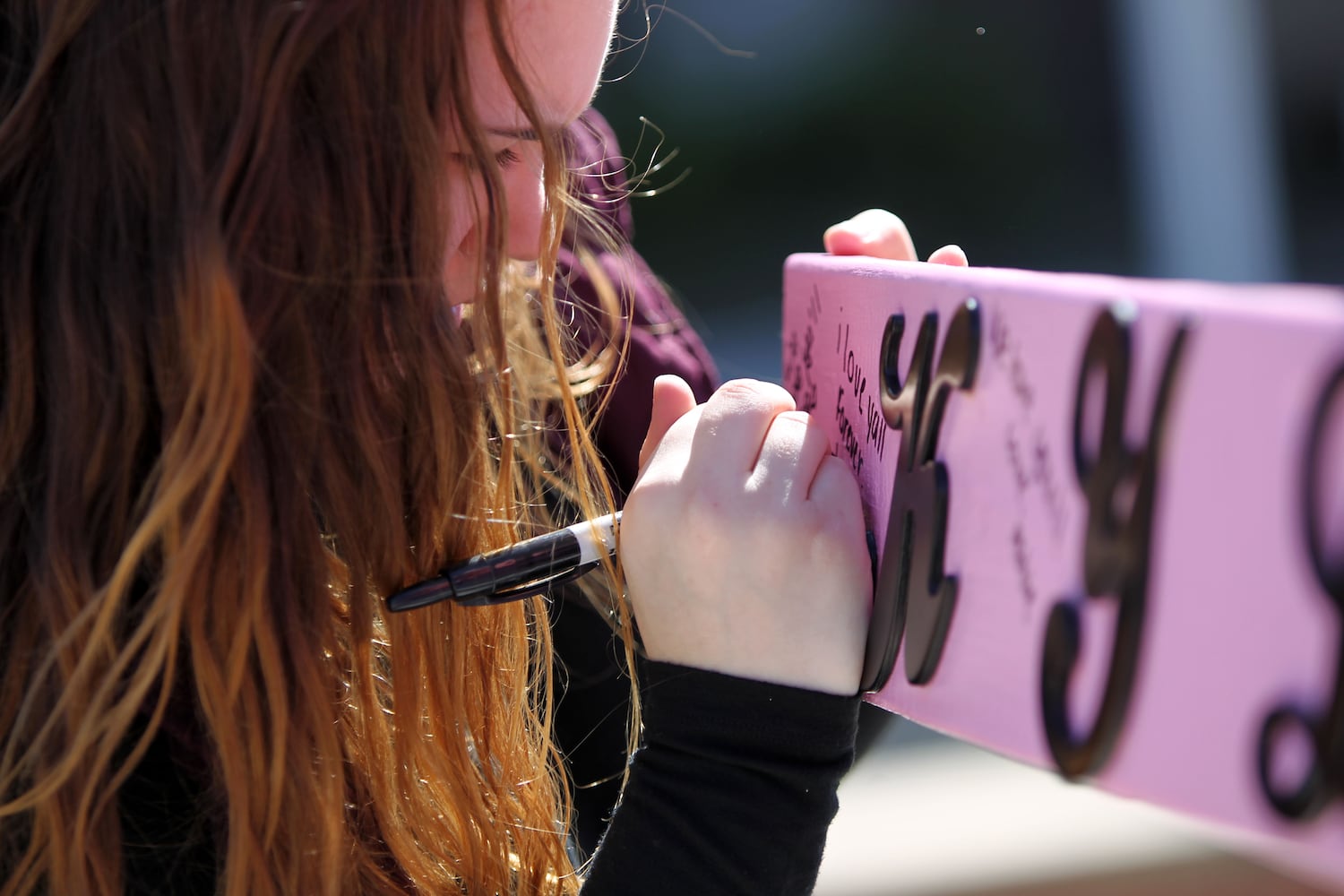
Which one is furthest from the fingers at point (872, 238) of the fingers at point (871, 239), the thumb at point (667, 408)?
the thumb at point (667, 408)

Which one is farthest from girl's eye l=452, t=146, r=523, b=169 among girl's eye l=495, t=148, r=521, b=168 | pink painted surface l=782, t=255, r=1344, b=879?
pink painted surface l=782, t=255, r=1344, b=879

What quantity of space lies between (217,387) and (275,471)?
6 cm

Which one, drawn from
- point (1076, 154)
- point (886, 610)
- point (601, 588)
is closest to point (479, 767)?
point (601, 588)

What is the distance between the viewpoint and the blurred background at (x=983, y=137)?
2.86m

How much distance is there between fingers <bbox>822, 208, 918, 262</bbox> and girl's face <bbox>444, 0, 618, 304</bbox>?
0.19 m

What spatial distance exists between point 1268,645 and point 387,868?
1.64ft

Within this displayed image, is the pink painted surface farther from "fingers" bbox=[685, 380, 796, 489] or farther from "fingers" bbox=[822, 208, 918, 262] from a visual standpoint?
"fingers" bbox=[822, 208, 918, 262]

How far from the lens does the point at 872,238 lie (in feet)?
2.70

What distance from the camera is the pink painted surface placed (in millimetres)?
388

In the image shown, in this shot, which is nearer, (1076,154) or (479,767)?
(479,767)

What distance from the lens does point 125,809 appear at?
65 centimetres

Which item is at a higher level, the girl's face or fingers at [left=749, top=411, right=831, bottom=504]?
the girl's face

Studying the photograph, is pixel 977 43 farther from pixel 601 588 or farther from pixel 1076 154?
pixel 601 588

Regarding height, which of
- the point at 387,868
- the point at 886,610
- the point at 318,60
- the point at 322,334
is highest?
the point at 318,60
